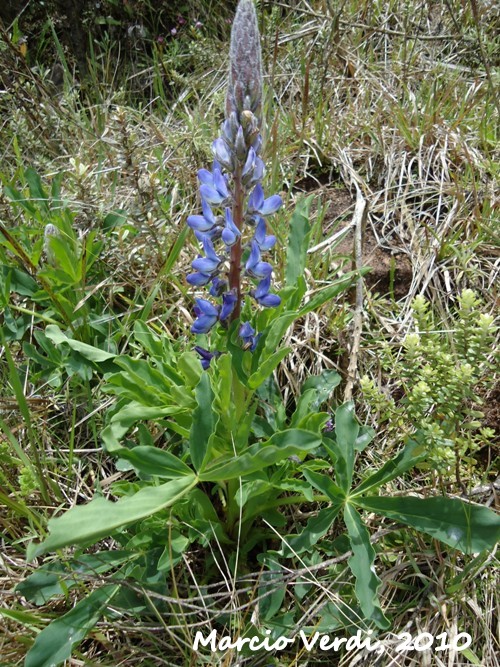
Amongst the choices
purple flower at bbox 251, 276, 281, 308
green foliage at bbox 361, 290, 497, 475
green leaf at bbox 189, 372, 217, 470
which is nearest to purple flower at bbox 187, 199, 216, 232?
purple flower at bbox 251, 276, 281, 308

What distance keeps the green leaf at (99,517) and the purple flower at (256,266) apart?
0.63 meters

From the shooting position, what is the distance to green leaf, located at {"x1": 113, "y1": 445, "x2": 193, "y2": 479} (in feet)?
5.57

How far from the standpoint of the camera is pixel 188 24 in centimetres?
448

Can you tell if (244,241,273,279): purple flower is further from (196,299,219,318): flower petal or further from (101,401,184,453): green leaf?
(101,401,184,453): green leaf

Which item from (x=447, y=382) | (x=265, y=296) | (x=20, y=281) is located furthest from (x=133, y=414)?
(x=20, y=281)

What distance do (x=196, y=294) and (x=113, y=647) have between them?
1450 mm

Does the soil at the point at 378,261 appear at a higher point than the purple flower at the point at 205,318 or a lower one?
lower

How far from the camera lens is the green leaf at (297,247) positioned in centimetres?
208

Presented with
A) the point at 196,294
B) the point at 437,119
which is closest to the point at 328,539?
the point at 196,294

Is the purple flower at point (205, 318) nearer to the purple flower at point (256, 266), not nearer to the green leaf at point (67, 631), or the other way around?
the purple flower at point (256, 266)

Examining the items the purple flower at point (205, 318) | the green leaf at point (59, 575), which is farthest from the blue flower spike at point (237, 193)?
the green leaf at point (59, 575)

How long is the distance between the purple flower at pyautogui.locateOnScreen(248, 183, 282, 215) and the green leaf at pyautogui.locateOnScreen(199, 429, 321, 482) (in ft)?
→ 2.04

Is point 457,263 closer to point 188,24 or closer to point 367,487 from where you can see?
point 367,487

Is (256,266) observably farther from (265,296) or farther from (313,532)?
(313,532)
